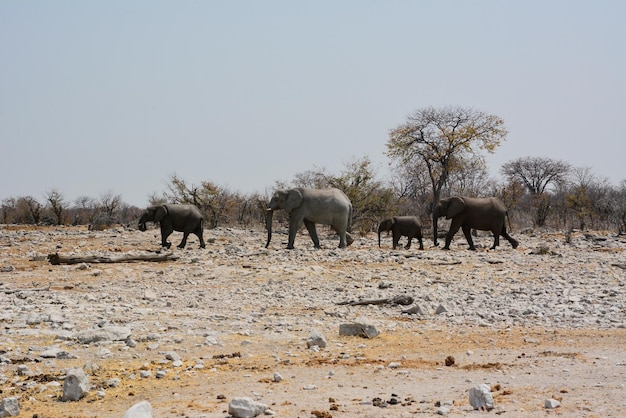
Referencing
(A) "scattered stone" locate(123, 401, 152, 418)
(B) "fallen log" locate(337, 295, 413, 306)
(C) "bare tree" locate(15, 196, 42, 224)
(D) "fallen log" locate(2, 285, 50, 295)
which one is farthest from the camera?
(C) "bare tree" locate(15, 196, 42, 224)

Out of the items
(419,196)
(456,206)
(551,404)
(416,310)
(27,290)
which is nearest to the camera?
(551,404)

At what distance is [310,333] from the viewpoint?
8.86 m

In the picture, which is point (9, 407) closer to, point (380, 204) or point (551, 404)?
point (551, 404)

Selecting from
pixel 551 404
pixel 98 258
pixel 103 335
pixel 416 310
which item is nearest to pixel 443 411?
pixel 551 404

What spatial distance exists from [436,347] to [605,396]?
2855 millimetres

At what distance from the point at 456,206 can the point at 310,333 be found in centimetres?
1544

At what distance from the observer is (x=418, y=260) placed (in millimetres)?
17969

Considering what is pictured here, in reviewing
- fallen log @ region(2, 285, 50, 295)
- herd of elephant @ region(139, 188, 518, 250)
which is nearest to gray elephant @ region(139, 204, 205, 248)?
herd of elephant @ region(139, 188, 518, 250)

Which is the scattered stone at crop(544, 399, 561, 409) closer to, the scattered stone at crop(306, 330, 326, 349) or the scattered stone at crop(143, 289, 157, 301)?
the scattered stone at crop(306, 330, 326, 349)

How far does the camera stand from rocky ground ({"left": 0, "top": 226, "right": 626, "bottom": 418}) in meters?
6.41

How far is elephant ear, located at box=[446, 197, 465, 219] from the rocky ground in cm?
622

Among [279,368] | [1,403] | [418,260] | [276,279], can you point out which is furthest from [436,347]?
[418,260]

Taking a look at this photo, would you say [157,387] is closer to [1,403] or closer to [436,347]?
[1,403]

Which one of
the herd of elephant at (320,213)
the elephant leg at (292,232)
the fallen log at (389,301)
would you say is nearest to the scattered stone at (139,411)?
the fallen log at (389,301)
